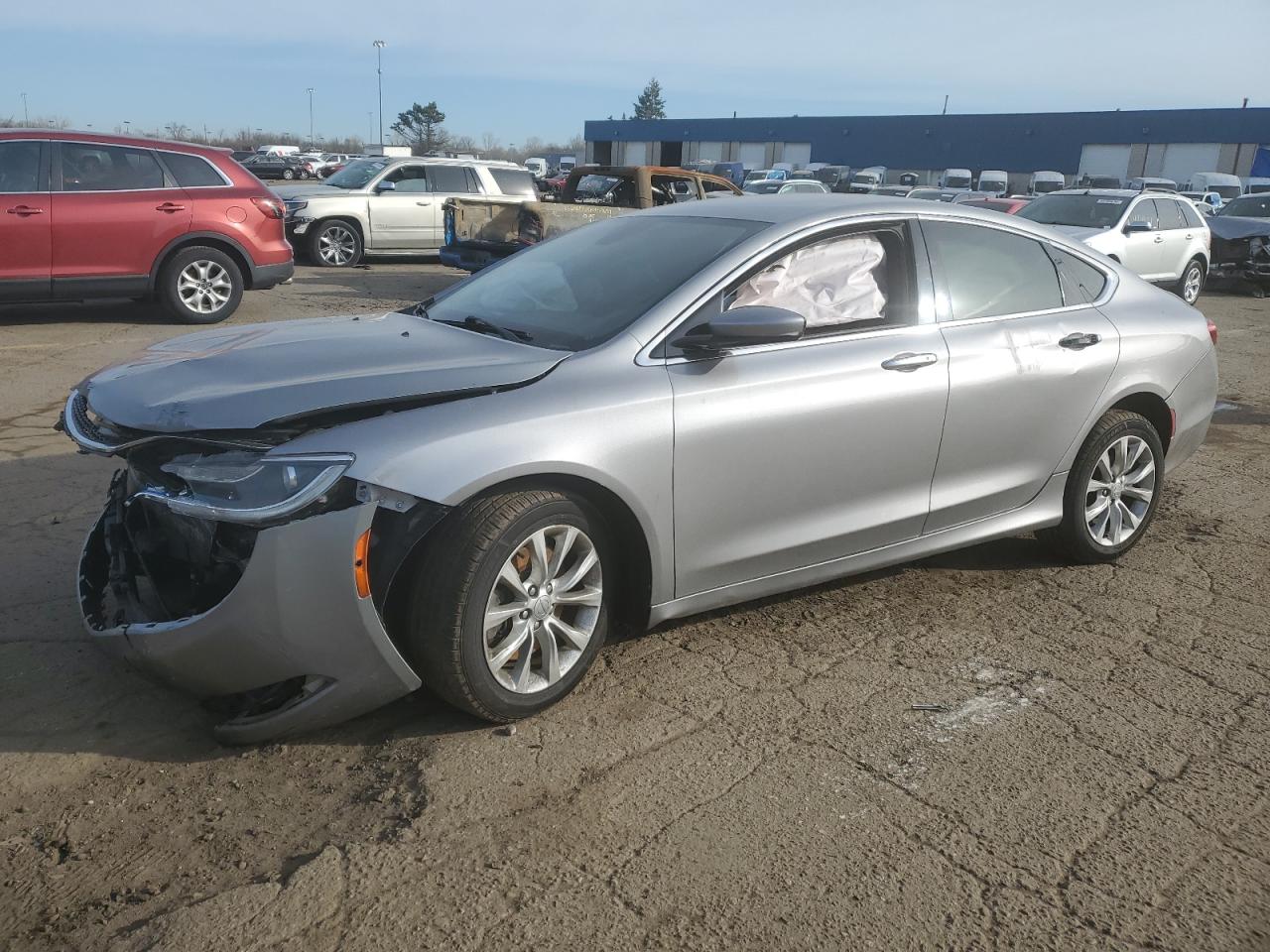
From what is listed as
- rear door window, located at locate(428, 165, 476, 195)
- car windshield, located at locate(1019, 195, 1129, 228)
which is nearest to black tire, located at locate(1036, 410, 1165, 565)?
car windshield, located at locate(1019, 195, 1129, 228)

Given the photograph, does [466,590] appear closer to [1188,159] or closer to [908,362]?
[908,362]

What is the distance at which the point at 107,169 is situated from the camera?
9.65 meters

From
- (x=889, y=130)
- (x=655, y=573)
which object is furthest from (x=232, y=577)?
(x=889, y=130)

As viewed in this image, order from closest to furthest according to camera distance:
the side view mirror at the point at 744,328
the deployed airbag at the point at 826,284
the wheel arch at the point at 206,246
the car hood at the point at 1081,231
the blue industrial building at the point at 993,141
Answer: the side view mirror at the point at 744,328 < the deployed airbag at the point at 826,284 < the wheel arch at the point at 206,246 < the car hood at the point at 1081,231 < the blue industrial building at the point at 993,141

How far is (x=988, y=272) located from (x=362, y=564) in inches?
114

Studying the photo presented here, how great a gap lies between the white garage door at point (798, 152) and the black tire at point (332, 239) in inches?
2079

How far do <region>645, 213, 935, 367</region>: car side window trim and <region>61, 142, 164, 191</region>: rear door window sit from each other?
7.85m

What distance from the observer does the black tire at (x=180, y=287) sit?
10.0 metres

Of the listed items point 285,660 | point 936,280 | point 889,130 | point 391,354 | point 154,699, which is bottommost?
point 154,699

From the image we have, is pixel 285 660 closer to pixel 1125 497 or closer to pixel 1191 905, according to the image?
pixel 1191 905

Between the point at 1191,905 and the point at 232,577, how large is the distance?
102 inches

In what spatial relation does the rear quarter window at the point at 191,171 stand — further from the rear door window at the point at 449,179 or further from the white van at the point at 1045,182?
the white van at the point at 1045,182

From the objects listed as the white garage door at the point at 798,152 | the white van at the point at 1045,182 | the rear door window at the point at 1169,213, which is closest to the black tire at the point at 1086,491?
the rear door window at the point at 1169,213

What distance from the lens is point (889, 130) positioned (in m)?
61.2
